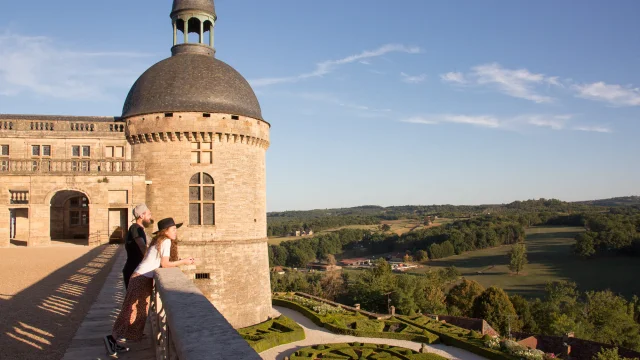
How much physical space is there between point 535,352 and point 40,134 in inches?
1139

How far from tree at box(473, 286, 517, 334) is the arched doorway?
36678mm

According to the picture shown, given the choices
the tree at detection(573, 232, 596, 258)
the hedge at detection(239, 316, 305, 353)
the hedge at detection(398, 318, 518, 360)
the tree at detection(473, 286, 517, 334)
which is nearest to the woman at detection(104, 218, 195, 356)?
the hedge at detection(239, 316, 305, 353)

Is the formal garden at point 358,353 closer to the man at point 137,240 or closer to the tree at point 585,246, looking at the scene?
the man at point 137,240

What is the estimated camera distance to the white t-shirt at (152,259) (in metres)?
6.33

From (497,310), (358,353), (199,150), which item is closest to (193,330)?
(199,150)

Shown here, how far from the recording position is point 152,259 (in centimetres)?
639

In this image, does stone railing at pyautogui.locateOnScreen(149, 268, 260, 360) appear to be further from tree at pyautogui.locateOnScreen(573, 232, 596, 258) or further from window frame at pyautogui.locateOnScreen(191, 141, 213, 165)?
tree at pyautogui.locateOnScreen(573, 232, 596, 258)

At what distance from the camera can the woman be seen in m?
6.32

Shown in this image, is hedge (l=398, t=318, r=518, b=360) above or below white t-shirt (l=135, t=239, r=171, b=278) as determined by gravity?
below

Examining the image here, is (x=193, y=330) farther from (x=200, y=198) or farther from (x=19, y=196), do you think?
(x=19, y=196)

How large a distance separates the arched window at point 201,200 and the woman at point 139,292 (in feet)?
59.1

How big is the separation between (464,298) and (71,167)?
4292cm

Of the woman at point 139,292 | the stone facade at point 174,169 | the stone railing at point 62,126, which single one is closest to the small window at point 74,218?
the stone facade at point 174,169

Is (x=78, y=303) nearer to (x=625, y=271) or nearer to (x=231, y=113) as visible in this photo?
(x=231, y=113)
